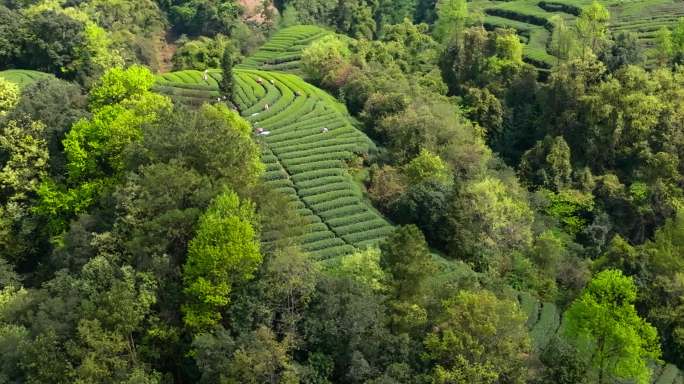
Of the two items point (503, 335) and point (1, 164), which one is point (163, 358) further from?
point (1, 164)

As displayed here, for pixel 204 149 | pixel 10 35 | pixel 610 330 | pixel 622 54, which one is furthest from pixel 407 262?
pixel 10 35

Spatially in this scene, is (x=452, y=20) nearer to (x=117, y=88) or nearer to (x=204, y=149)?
(x=117, y=88)

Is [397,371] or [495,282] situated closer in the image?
[397,371]

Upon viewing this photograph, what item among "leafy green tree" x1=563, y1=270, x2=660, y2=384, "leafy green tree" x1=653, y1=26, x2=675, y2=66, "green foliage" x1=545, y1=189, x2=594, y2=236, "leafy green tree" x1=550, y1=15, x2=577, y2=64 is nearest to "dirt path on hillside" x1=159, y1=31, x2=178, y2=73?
"leafy green tree" x1=550, y1=15, x2=577, y2=64

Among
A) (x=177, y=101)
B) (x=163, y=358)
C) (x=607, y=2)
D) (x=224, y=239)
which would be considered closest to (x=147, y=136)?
(x=224, y=239)

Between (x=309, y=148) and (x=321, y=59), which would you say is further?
(x=321, y=59)

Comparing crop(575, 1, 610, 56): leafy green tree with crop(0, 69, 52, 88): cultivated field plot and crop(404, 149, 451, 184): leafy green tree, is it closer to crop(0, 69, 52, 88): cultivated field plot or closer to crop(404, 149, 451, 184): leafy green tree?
crop(404, 149, 451, 184): leafy green tree

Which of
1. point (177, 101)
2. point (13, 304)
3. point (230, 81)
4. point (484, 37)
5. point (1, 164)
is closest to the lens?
point (13, 304)
